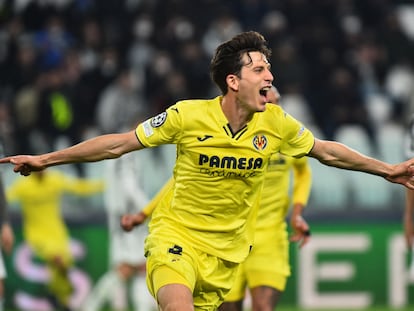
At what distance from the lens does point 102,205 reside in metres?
14.0

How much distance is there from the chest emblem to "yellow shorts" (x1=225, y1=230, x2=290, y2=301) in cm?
194

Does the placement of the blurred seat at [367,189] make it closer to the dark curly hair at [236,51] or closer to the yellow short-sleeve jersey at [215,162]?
the yellow short-sleeve jersey at [215,162]

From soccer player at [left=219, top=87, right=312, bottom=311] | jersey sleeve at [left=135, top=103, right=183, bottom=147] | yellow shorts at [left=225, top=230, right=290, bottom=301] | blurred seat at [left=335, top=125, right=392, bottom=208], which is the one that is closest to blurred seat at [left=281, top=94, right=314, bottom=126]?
blurred seat at [left=335, top=125, right=392, bottom=208]

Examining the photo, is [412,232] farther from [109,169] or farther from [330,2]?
[330,2]

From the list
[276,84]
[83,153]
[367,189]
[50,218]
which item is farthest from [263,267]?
[276,84]

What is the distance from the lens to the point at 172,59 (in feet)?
56.7

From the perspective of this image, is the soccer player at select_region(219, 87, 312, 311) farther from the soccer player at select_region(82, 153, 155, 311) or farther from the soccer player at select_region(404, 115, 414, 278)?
the soccer player at select_region(82, 153, 155, 311)

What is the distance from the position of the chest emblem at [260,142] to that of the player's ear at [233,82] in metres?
0.32

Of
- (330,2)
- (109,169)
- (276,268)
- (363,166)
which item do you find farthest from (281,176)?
(330,2)

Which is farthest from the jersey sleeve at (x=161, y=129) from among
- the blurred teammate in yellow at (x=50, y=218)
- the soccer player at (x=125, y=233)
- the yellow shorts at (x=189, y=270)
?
the blurred teammate in yellow at (x=50, y=218)

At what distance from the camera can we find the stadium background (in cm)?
1395

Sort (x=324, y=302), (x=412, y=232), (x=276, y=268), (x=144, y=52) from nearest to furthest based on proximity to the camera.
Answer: (x=276, y=268) < (x=412, y=232) < (x=324, y=302) < (x=144, y=52)

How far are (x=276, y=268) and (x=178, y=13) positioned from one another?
29.8 ft

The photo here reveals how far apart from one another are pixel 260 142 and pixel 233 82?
399 millimetres
